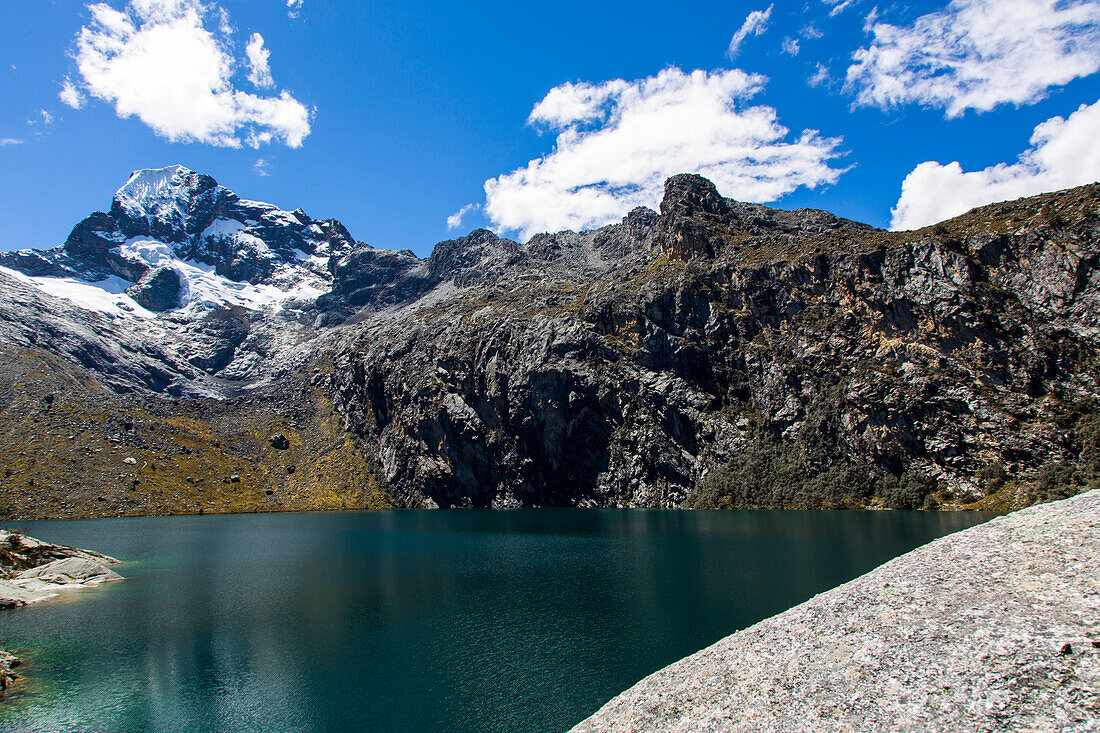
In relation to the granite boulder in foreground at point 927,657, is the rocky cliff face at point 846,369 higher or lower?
higher

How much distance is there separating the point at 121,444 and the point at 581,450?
157 metres

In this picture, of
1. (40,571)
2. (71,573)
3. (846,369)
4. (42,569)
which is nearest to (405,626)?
(71,573)

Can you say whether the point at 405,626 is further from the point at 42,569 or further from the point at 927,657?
the point at 42,569

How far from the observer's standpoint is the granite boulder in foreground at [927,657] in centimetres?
1736

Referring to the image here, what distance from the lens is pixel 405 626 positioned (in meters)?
48.3

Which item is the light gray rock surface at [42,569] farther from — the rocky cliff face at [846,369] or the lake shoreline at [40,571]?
the rocky cliff face at [846,369]

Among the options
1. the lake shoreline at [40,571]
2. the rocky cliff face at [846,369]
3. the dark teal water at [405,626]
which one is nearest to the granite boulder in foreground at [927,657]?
the dark teal water at [405,626]

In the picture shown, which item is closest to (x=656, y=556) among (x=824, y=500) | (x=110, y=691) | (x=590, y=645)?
(x=590, y=645)

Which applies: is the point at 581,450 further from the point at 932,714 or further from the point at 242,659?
the point at 932,714

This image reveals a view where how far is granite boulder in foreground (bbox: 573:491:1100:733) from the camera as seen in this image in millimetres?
17359

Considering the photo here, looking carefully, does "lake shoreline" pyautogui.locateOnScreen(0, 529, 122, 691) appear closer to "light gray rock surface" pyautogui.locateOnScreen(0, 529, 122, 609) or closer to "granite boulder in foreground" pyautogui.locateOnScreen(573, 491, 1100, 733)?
"light gray rock surface" pyautogui.locateOnScreen(0, 529, 122, 609)

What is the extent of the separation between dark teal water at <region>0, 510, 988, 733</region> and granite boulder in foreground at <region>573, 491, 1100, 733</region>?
9.16 m

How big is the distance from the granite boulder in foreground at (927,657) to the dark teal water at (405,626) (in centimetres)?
916

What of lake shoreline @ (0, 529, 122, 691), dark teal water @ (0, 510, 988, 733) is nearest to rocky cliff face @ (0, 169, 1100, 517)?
dark teal water @ (0, 510, 988, 733)
